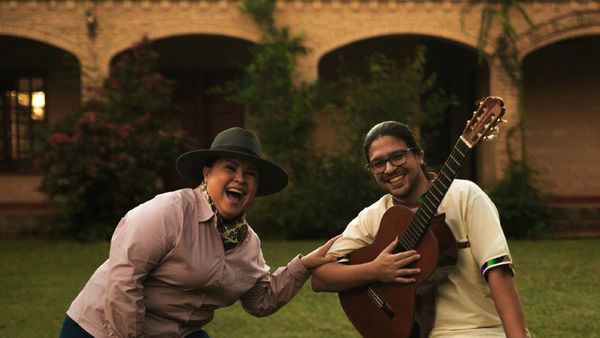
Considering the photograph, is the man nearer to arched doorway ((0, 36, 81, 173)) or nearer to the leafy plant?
the leafy plant

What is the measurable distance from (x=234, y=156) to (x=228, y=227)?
31 centimetres

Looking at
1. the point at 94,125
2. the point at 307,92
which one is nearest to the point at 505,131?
the point at 307,92

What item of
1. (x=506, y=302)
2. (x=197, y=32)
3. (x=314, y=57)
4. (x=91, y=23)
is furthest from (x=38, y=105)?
(x=506, y=302)

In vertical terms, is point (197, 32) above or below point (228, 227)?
above

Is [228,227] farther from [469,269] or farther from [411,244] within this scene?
[469,269]

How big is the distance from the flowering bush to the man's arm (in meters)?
10.1

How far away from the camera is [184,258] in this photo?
4297 mm

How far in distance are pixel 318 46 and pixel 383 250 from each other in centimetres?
1215

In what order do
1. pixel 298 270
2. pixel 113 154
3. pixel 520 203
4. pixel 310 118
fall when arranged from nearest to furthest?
1. pixel 298 270
2. pixel 113 154
3. pixel 520 203
4. pixel 310 118

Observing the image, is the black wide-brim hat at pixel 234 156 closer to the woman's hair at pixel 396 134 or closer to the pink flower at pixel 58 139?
the woman's hair at pixel 396 134

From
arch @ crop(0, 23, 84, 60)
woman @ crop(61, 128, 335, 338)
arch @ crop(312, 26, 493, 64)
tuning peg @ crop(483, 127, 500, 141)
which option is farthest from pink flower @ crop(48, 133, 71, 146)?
tuning peg @ crop(483, 127, 500, 141)

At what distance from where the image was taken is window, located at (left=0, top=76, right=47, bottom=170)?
17969mm

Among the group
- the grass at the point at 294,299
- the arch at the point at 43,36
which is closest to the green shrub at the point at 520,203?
the grass at the point at 294,299

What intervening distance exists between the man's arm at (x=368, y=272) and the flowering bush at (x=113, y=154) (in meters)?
10.1
